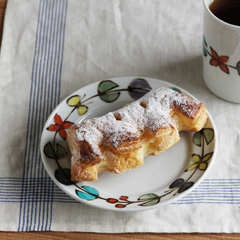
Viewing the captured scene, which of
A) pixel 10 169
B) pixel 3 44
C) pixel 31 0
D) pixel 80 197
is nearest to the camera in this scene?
pixel 80 197

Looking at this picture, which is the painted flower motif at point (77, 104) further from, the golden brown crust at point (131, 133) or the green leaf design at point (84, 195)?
the green leaf design at point (84, 195)

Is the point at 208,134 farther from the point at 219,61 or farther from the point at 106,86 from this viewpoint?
the point at 106,86

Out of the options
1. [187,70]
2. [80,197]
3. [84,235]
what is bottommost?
[84,235]

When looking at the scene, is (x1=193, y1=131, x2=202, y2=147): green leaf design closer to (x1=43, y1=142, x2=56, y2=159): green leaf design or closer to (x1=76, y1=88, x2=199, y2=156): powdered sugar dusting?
(x1=76, y1=88, x2=199, y2=156): powdered sugar dusting

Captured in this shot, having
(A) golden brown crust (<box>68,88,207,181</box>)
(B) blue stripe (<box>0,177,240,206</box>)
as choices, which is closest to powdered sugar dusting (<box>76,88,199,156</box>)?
(A) golden brown crust (<box>68,88,207,181</box>)

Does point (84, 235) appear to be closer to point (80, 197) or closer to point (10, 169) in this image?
point (80, 197)

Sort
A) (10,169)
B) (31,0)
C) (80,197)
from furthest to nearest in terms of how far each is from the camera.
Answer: (31,0) → (10,169) → (80,197)

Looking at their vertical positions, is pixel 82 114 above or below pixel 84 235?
above

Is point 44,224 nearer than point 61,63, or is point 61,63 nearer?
point 44,224

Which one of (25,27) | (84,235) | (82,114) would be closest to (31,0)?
(25,27)
